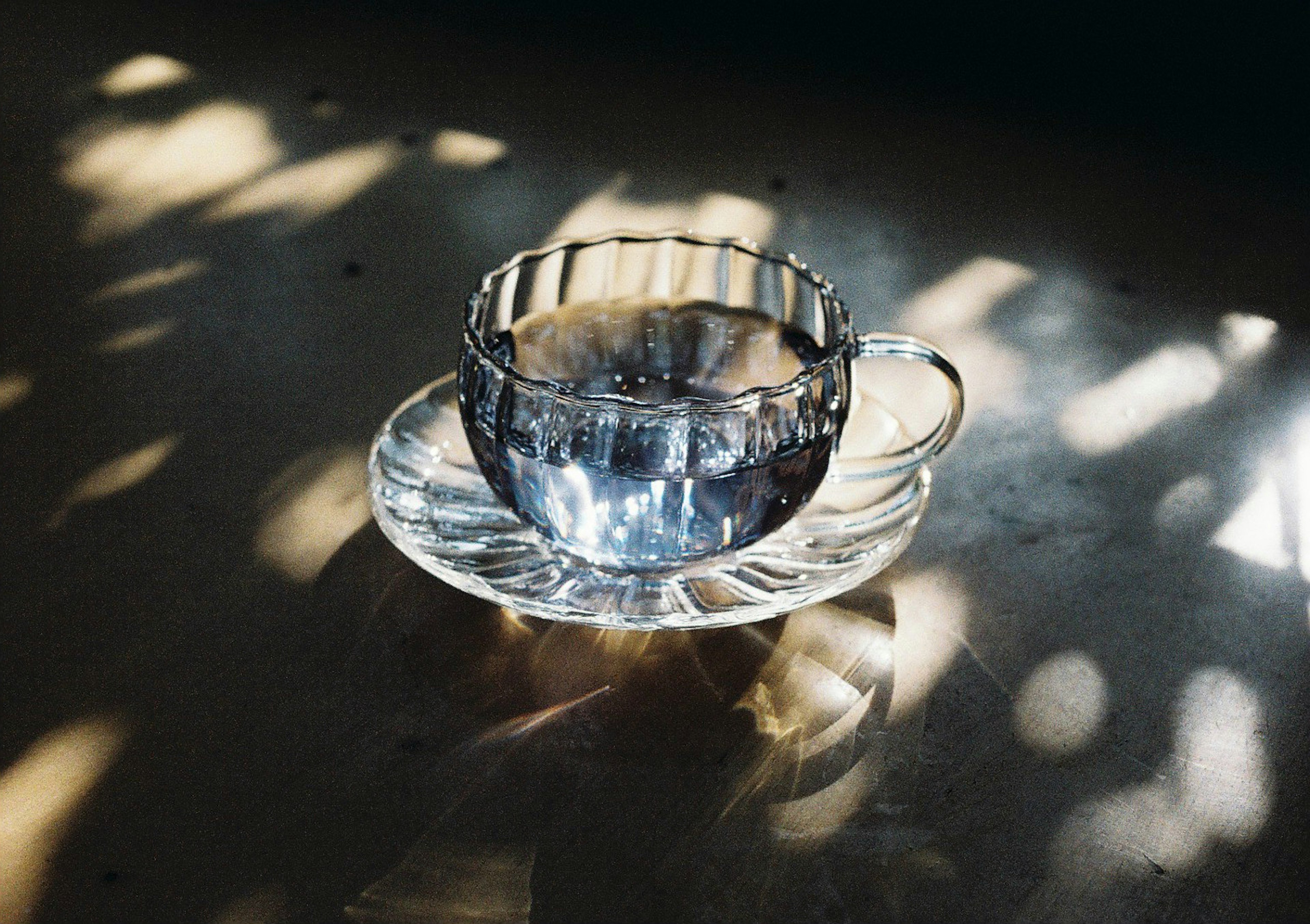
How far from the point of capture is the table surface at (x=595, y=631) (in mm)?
450

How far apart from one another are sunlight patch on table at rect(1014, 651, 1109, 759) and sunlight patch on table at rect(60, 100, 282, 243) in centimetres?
59

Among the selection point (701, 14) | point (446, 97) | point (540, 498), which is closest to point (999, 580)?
point (540, 498)

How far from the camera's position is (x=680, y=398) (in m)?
0.57

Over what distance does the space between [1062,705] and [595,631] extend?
0.60ft

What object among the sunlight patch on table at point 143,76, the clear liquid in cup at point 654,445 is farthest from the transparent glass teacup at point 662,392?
the sunlight patch on table at point 143,76

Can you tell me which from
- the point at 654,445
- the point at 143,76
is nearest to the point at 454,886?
the point at 654,445

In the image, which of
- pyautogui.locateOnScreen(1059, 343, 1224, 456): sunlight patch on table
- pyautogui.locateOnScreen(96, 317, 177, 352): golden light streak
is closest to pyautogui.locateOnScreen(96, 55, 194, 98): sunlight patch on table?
pyautogui.locateOnScreen(96, 317, 177, 352): golden light streak

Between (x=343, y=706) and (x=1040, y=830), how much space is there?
25cm

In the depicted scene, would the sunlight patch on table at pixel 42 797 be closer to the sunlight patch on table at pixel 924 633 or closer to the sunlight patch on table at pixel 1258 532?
the sunlight patch on table at pixel 924 633

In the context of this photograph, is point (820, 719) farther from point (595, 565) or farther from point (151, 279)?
point (151, 279)

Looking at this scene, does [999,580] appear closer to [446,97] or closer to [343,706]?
[343,706]

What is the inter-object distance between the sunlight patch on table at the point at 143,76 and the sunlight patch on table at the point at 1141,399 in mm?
691

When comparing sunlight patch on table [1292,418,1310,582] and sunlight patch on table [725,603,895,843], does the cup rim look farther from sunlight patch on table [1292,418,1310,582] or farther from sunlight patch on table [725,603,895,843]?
sunlight patch on table [1292,418,1310,582]

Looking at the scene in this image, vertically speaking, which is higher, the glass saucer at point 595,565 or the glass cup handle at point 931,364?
the glass cup handle at point 931,364
